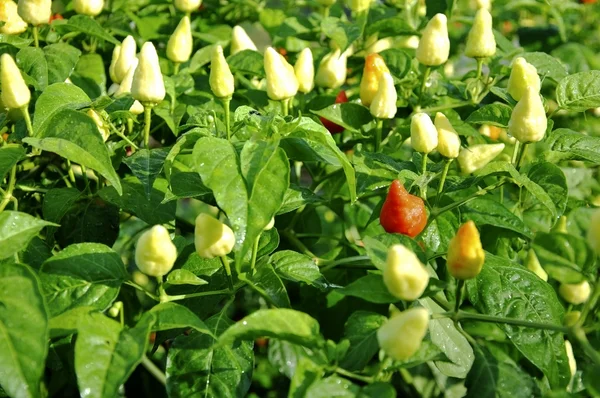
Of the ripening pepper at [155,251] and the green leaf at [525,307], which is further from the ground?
the ripening pepper at [155,251]

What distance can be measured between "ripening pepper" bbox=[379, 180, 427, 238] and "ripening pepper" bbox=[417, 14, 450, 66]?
17.7 inches

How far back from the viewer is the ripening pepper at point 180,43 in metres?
1.94

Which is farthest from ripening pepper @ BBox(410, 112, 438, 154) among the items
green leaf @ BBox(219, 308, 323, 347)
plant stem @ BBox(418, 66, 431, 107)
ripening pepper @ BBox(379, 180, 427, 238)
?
green leaf @ BBox(219, 308, 323, 347)

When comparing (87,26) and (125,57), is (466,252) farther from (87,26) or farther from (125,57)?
(87,26)

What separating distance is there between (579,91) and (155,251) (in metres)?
0.93

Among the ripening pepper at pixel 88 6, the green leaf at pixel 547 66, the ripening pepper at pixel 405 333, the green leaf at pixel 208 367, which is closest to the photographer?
the ripening pepper at pixel 405 333

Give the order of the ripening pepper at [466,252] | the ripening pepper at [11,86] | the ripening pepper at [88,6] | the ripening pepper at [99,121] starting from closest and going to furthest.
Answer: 1. the ripening pepper at [466,252]
2. the ripening pepper at [11,86]
3. the ripening pepper at [99,121]
4. the ripening pepper at [88,6]

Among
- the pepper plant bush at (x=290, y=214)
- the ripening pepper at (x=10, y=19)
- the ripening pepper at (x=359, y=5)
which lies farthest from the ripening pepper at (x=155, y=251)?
the ripening pepper at (x=359, y=5)

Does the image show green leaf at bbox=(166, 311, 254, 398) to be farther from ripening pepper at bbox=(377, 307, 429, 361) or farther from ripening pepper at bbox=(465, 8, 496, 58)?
ripening pepper at bbox=(465, 8, 496, 58)

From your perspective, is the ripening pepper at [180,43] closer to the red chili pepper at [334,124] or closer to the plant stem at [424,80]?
the red chili pepper at [334,124]

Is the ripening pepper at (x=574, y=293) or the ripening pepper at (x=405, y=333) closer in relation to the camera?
the ripening pepper at (x=405, y=333)

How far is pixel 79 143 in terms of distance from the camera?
4.55ft

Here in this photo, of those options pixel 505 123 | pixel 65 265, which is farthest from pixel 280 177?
pixel 505 123

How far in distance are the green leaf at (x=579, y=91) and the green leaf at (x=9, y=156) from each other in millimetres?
1043
